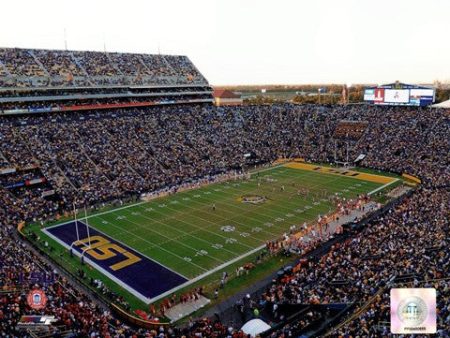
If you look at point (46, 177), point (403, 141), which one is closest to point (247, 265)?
point (46, 177)

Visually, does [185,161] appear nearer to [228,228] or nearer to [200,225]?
[200,225]

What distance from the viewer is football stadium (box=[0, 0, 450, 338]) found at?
16250 millimetres

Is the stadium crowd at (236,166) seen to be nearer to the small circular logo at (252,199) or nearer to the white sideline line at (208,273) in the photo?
the white sideline line at (208,273)

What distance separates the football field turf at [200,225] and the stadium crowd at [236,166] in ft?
11.6

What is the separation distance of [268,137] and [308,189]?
1979 centimetres

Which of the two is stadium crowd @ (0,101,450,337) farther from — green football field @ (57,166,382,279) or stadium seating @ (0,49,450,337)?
green football field @ (57,166,382,279)

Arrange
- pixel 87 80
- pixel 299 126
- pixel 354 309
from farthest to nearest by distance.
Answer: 1. pixel 299 126
2. pixel 87 80
3. pixel 354 309

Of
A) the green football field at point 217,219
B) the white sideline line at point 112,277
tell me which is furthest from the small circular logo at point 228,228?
the white sideline line at point 112,277

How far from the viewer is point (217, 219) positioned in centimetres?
3059

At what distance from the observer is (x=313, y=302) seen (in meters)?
16.8

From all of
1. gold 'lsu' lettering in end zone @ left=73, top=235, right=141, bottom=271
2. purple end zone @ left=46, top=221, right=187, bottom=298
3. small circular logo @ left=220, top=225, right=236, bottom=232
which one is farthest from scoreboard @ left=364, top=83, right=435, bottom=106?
gold 'lsu' lettering in end zone @ left=73, top=235, right=141, bottom=271

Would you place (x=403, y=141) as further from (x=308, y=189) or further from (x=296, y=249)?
(x=296, y=249)

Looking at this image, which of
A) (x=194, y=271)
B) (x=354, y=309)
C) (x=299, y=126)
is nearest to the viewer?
(x=354, y=309)

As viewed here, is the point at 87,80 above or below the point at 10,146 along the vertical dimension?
above
